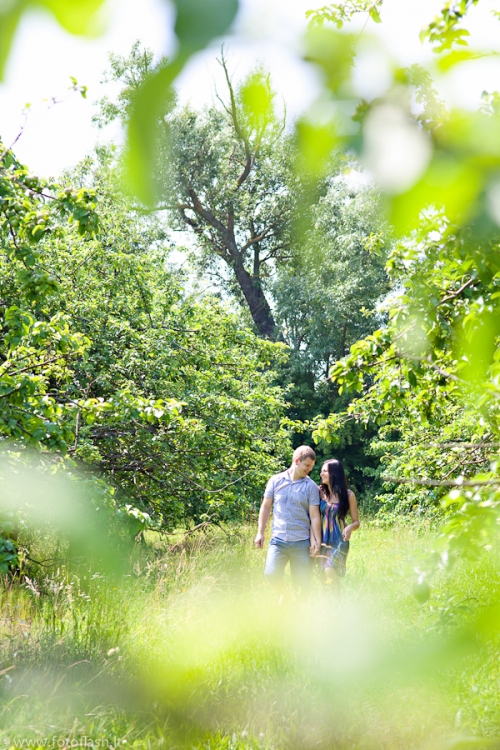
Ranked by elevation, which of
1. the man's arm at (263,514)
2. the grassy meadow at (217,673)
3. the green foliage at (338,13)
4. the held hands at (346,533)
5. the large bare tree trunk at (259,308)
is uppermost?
the large bare tree trunk at (259,308)

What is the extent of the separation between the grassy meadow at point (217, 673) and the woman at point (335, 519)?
0.26 meters

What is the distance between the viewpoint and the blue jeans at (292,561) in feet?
15.6

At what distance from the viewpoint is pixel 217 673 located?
3.85 metres

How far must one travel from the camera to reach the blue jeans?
475 cm

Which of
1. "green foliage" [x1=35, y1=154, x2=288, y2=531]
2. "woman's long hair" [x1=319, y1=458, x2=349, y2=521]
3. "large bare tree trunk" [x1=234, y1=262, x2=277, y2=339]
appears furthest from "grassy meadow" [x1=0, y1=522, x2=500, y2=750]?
"large bare tree trunk" [x1=234, y1=262, x2=277, y2=339]

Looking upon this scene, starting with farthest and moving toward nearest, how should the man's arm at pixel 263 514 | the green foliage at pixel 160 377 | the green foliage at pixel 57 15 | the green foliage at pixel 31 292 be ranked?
the green foliage at pixel 160 377
the man's arm at pixel 263 514
the green foliage at pixel 31 292
the green foliage at pixel 57 15

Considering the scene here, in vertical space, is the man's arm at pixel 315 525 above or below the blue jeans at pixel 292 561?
above

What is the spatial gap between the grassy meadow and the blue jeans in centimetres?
21

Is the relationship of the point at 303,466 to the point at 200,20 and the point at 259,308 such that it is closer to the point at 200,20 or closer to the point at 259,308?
the point at 200,20

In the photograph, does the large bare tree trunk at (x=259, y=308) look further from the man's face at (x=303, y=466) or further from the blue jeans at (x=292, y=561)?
the blue jeans at (x=292, y=561)

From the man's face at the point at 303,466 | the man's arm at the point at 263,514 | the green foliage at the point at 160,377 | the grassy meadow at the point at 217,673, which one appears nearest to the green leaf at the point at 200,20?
the grassy meadow at the point at 217,673

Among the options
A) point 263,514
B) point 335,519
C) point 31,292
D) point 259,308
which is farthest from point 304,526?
point 259,308

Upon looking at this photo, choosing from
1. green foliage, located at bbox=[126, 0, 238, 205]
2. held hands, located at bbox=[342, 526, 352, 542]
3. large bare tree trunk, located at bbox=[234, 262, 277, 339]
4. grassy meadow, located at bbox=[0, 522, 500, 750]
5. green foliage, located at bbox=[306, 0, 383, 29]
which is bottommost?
grassy meadow, located at bbox=[0, 522, 500, 750]

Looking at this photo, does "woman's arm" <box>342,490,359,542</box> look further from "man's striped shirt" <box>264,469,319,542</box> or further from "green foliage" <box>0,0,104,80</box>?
"green foliage" <box>0,0,104,80</box>
